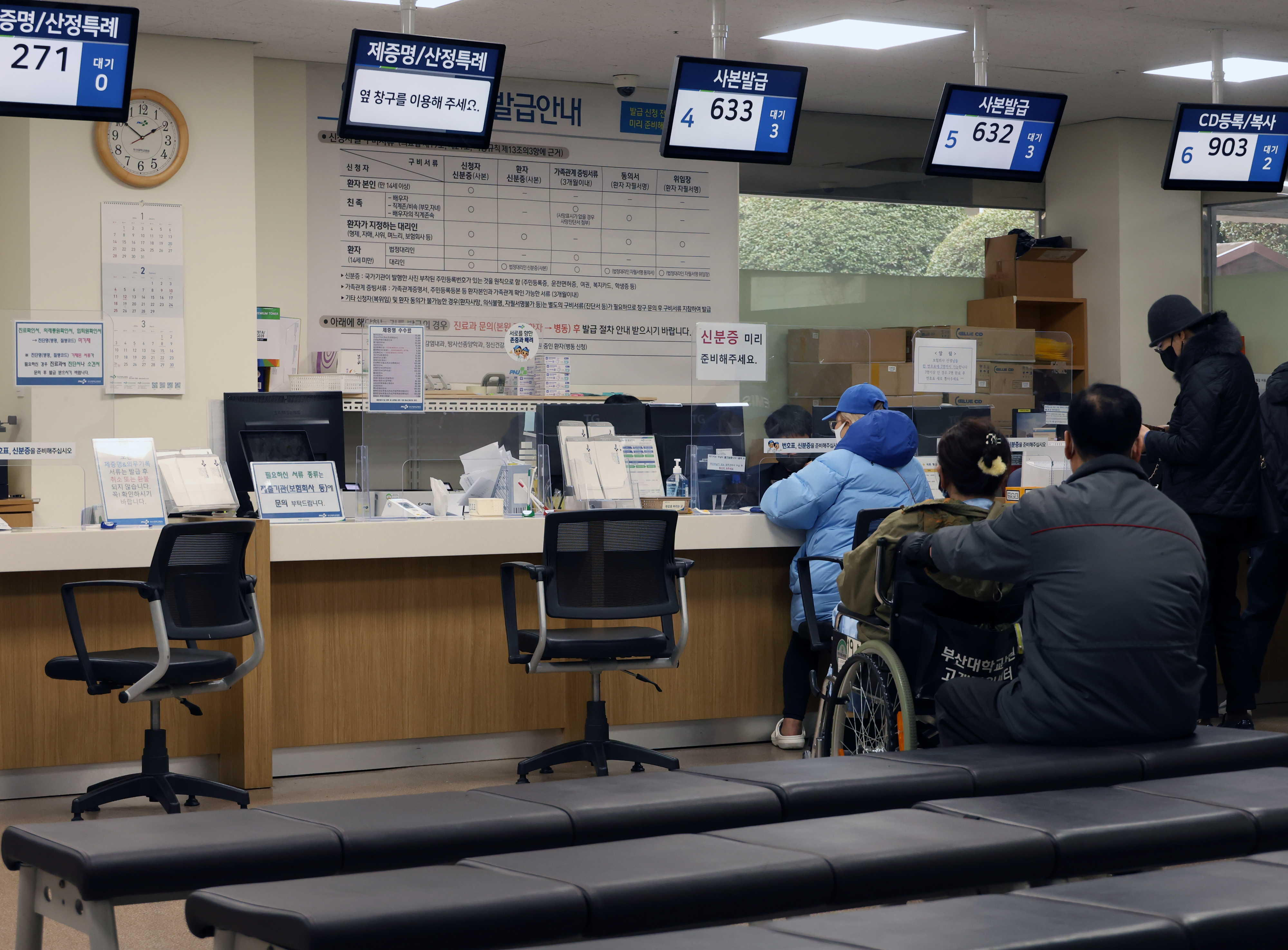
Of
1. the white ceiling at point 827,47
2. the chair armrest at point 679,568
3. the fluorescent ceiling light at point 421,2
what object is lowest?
the chair armrest at point 679,568

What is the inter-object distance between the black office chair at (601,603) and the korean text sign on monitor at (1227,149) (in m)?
3.15

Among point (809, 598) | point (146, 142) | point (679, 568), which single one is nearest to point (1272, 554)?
point (809, 598)

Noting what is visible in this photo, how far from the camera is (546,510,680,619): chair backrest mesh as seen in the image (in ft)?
A: 15.2

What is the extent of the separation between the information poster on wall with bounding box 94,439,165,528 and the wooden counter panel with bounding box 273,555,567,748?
1.50 ft

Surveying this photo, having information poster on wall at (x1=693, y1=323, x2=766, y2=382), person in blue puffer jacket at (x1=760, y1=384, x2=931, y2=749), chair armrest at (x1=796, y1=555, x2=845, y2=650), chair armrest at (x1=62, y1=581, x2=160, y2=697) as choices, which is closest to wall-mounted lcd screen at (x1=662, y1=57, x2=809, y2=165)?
information poster on wall at (x1=693, y1=323, x2=766, y2=382)

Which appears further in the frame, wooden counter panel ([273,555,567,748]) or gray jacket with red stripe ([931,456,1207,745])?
wooden counter panel ([273,555,567,748])

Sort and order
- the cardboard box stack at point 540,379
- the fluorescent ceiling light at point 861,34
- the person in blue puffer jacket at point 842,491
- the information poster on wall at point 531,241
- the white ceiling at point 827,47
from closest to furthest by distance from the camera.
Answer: the person in blue puffer jacket at point 842,491 < the white ceiling at point 827,47 < the fluorescent ceiling light at point 861,34 < the information poster on wall at point 531,241 < the cardboard box stack at point 540,379

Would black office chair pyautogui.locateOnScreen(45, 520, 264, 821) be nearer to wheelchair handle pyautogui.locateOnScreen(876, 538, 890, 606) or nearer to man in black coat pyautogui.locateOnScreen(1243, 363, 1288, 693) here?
wheelchair handle pyautogui.locateOnScreen(876, 538, 890, 606)

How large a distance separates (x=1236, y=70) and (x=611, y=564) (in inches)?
199

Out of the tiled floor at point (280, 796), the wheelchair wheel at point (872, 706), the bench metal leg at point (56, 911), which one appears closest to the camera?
the bench metal leg at point (56, 911)

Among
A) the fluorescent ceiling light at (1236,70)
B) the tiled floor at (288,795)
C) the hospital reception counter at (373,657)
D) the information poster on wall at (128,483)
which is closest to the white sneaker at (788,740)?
the tiled floor at (288,795)

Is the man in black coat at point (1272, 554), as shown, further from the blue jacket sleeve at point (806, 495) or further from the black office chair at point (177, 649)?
the black office chair at point (177, 649)

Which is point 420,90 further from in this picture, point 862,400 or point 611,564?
point 862,400

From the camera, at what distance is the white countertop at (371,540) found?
4527mm
